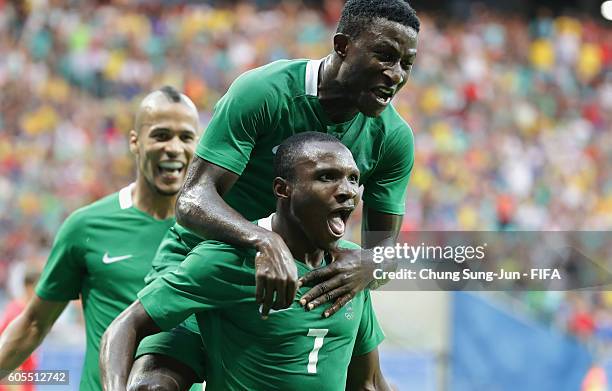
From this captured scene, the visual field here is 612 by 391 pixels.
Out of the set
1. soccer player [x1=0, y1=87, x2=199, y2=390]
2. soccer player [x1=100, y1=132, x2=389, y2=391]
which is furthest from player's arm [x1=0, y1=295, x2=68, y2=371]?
soccer player [x1=100, y1=132, x2=389, y2=391]

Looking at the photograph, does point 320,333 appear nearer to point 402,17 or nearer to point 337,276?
point 337,276

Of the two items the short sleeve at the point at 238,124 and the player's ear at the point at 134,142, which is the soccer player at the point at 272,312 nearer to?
the short sleeve at the point at 238,124

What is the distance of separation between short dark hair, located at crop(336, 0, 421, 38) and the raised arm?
2.25 ft

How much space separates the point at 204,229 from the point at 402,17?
101 cm

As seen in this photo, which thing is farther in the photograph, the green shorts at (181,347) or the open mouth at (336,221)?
the green shorts at (181,347)

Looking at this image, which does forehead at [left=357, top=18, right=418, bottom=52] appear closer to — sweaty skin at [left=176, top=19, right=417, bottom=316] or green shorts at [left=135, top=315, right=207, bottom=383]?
sweaty skin at [left=176, top=19, right=417, bottom=316]

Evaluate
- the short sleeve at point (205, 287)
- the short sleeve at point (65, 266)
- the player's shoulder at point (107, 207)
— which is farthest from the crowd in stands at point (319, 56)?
the short sleeve at point (205, 287)

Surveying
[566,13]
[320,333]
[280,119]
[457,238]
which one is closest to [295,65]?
[280,119]

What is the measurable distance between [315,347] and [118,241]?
1.87 m

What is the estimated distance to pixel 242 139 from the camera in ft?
12.8

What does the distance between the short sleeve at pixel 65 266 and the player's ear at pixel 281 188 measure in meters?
1.86

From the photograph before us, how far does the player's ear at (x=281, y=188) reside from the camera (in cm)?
373

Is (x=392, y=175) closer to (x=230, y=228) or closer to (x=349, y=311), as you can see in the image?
(x=349, y=311)

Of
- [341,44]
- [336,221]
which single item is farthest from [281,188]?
[341,44]
